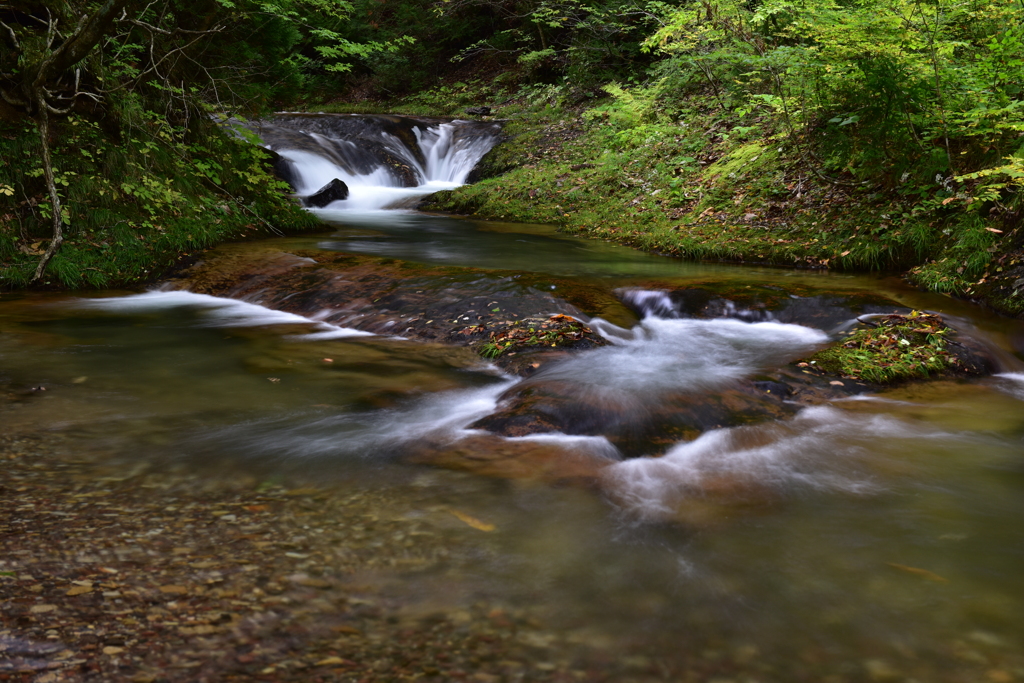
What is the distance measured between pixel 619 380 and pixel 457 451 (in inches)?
63.6

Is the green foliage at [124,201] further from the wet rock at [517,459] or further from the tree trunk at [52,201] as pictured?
the wet rock at [517,459]

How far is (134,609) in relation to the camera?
2.23 m

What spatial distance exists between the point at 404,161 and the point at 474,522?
18074 mm

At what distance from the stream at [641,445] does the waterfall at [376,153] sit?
10222 millimetres

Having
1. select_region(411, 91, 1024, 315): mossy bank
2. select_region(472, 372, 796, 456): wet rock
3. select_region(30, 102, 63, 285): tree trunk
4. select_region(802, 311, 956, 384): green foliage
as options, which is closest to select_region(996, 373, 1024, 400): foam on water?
select_region(802, 311, 956, 384): green foliage

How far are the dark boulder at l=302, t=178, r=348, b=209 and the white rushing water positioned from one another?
0.17 meters

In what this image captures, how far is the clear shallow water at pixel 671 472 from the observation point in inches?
93.7

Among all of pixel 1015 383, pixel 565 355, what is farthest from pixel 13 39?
pixel 1015 383

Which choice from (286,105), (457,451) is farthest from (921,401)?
(286,105)

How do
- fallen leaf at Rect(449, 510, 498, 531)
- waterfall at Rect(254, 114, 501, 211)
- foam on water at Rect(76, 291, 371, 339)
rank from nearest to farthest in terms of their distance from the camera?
1. fallen leaf at Rect(449, 510, 498, 531)
2. foam on water at Rect(76, 291, 371, 339)
3. waterfall at Rect(254, 114, 501, 211)

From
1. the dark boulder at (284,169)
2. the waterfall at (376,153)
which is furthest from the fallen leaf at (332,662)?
the dark boulder at (284,169)

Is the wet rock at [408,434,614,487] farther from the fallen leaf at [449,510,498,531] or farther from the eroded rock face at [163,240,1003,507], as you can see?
the fallen leaf at [449,510,498,531]

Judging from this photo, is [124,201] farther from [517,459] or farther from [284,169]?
[284,169]

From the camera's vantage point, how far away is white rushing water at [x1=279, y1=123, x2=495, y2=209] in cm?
1703
